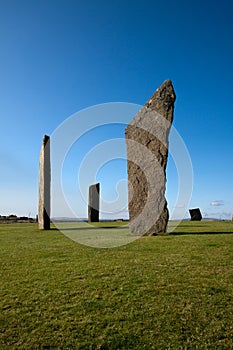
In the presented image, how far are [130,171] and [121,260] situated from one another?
5665 mm

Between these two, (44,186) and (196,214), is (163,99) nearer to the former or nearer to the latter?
(44,186)

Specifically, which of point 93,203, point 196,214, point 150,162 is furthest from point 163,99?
point 196,214

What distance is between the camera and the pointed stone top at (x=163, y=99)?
11.1 m

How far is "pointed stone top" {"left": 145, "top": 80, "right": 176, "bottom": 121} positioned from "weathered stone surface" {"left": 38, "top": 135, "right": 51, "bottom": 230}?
6048 mm

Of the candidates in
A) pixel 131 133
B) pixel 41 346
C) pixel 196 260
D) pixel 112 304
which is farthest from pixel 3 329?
pixel 131 133

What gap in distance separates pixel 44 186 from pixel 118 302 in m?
11.3

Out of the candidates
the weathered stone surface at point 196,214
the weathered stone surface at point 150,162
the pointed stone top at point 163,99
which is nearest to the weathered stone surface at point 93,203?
the weathered stone surface at point 196,214

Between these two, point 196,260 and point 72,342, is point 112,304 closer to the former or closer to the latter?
point 72,342

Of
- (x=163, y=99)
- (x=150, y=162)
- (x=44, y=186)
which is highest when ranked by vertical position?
(x=163, y=99)

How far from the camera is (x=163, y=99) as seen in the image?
442 inches

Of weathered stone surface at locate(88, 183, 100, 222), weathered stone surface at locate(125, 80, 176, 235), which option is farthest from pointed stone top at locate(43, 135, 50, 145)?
weathered stone surface at locate(88, 183, 100, 222)

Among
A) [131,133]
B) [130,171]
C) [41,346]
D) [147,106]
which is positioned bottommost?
[41,346]

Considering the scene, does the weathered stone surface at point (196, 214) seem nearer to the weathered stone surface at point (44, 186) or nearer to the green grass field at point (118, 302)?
the weathered stone surface at point (44, 186)

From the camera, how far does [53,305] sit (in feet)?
12.6
